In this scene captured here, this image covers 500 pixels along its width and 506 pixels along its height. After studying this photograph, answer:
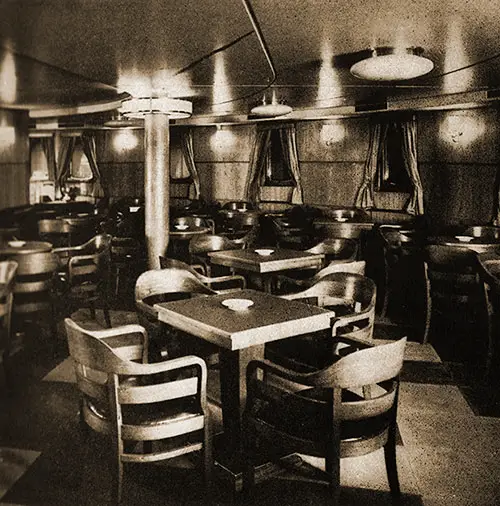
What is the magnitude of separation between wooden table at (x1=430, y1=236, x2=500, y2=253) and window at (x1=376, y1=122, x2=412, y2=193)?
3.16m

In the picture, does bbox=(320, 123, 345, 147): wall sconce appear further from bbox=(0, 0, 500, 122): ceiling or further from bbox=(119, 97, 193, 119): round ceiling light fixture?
bbox=(119, 97, 193, 119): round ceiling light fixture

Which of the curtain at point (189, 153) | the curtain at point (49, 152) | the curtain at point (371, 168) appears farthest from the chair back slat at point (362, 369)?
the curtain at point (189, 153)

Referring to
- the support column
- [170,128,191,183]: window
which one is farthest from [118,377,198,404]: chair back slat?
[170,128,191,183]: window

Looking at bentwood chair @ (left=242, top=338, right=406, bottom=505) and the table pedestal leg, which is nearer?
bentwood chair @ (left=242, top=338, right=406, bottom=505)

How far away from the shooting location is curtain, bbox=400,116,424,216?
888 centimetres

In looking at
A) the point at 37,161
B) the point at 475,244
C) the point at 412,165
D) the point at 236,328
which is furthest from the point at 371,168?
the point at 37,161

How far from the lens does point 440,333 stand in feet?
19.2

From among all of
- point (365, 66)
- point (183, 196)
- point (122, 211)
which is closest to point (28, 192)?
point (365, 66)

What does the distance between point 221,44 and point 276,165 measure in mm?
7144

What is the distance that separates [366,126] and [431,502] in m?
7.73

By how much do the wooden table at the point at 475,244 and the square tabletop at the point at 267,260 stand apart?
1.57 metres

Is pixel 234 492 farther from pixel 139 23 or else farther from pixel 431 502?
pixel 139 23

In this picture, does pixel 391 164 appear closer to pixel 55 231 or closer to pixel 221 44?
pixel 55 231

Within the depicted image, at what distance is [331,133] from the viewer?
396 inches
